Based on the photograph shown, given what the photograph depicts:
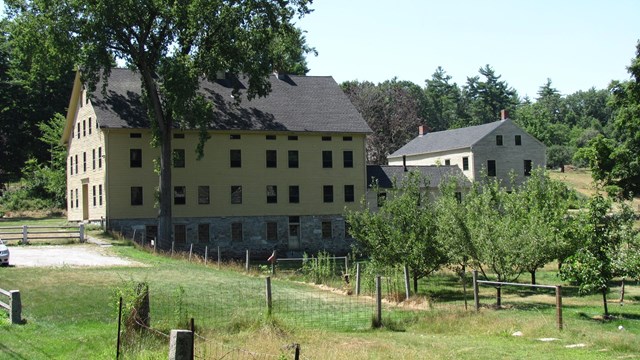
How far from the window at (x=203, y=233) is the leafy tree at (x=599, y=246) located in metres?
30.5

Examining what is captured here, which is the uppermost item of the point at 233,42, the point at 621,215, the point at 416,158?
the point at 233,42

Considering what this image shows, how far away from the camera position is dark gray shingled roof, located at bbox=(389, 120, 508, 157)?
2709 inches

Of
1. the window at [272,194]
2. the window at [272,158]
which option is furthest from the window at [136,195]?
the window at [272,158]

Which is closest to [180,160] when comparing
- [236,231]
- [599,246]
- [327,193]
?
[236,231]

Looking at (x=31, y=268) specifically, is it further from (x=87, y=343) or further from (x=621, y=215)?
(x=621, y=215)

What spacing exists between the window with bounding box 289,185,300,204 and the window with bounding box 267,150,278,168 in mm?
2067

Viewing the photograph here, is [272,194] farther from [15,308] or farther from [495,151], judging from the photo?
[15,308]

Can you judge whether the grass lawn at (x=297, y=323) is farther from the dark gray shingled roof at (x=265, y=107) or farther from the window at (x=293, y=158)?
the window at (x=293, y=158)

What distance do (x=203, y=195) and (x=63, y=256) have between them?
15.1 metres

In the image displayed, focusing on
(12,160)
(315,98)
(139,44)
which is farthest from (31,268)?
(12,160)

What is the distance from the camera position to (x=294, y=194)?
5194 cm

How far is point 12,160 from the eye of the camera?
7650 centimetres

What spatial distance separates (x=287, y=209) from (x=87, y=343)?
36.4 m

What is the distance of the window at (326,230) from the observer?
5266 centimetres
